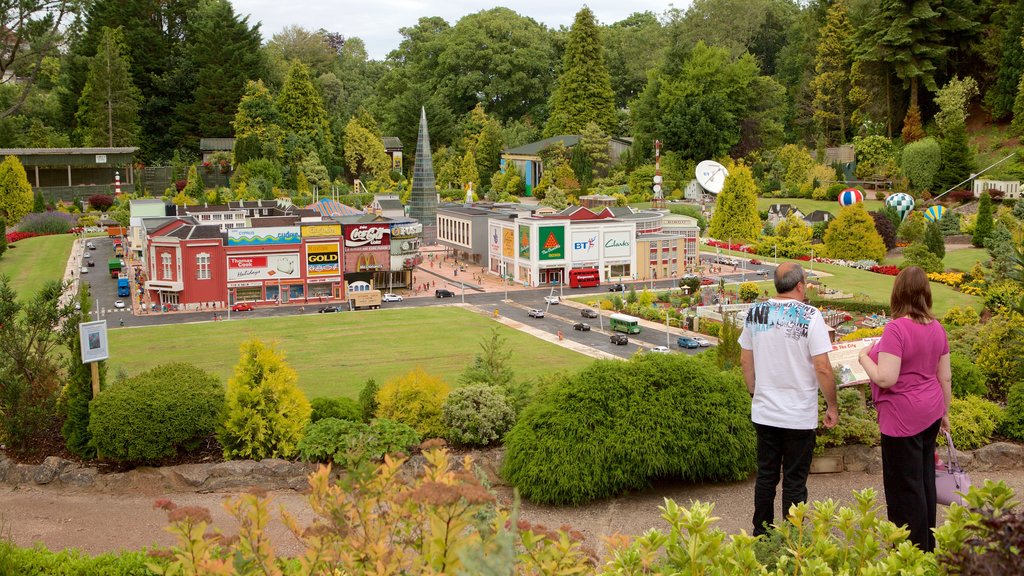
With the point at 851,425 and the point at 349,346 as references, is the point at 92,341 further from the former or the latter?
the point at 349,346

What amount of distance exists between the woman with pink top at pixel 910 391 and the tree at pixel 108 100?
78.7 m

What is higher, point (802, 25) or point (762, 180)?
point (802, 25)

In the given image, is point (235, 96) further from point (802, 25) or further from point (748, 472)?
point (748, 472)

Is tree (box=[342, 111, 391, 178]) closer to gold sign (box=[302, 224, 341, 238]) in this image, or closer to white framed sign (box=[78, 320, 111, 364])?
gold sign (box=[302, 224, 341, 238])

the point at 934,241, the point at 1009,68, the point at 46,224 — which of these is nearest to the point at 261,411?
the point at 934,241

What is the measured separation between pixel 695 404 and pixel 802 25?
72.7m

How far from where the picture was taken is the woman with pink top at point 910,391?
292 inches

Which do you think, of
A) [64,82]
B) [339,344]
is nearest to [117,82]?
[64,82]

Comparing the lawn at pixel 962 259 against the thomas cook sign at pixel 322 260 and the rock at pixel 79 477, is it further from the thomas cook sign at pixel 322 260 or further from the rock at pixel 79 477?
the rock at pixel 79 477

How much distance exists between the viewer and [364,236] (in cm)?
4372

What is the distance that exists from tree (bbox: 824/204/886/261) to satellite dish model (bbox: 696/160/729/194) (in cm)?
1809

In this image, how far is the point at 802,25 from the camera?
7806cm

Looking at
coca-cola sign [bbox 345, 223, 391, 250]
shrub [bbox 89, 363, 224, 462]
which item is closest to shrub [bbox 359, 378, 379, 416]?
shrub [bbox 89, 363, 224, 462]

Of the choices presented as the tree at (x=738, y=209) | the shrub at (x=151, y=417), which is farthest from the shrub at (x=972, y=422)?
the tree at (x=738, y=209)
